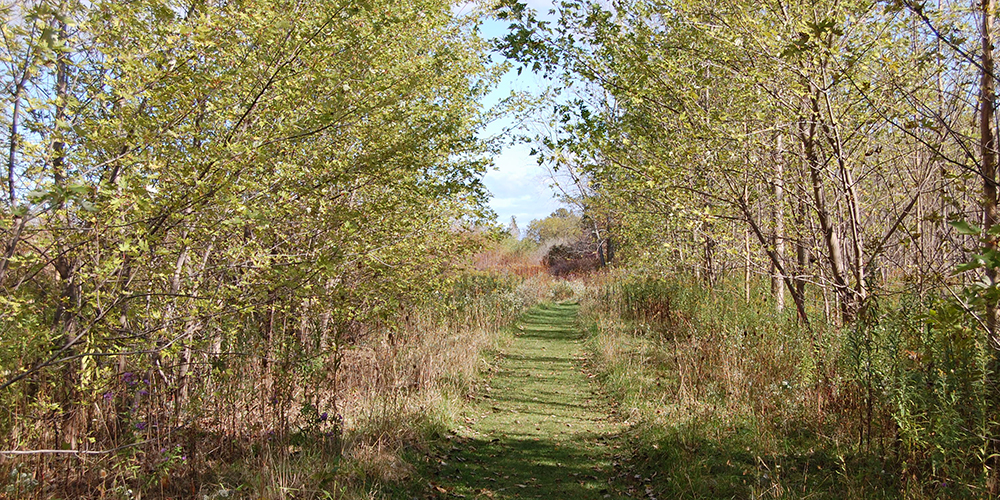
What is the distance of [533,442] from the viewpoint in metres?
6.44

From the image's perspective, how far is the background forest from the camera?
11.1 feet

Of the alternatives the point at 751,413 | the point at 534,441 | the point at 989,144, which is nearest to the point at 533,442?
the point at 534,441

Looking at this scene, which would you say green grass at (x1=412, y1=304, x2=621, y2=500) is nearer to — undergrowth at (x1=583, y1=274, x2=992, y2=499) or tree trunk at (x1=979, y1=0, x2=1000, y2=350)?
undergrowth at (x1=583, y1=274, x2=992, y2=499)

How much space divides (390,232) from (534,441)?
269cm

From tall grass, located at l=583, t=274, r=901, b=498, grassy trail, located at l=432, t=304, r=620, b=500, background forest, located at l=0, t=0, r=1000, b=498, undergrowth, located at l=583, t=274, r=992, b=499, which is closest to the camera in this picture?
background forest, located at l=0, t=0, r=1000, b=498

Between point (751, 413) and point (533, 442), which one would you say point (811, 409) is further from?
point (533, 442)

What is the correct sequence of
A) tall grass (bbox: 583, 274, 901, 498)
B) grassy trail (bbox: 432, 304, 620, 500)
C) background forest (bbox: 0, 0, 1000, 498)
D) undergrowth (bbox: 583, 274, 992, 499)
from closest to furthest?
background forest (bbox: 0, 0, 1000, 498), undergrowth (bbox: 583, 274, 992, 499), tall grass (bbox: 583, 274, 901, 498), grassy trail (bbox: 432, 304, 620, 500)

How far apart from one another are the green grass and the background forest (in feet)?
1.30

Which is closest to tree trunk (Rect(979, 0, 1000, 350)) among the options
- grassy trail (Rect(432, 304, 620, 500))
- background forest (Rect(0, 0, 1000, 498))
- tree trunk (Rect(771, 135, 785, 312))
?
background forest (Rect(0, 0, 1000, 498))

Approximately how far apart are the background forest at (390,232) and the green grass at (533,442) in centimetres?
39

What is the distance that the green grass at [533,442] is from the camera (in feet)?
17.1

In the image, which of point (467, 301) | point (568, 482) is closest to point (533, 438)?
point (568, 482)

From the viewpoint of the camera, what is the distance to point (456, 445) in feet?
20.4

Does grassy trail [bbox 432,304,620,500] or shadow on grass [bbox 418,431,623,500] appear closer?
shadow on grass [bbox 418,431,623,500]
